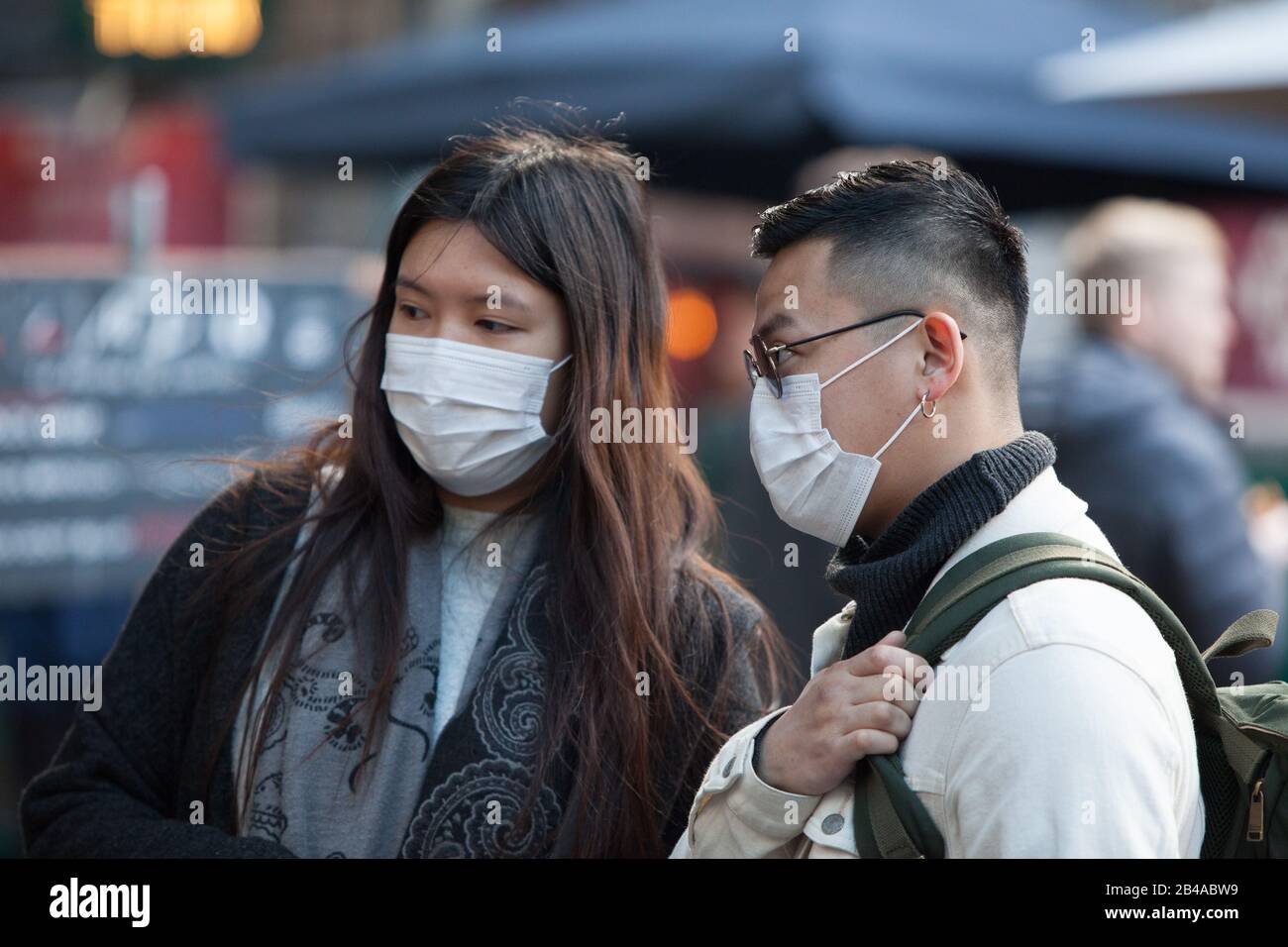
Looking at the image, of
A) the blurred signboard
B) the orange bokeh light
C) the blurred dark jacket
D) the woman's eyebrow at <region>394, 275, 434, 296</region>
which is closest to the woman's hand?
the woman's eyebrow at <region>394, 275, 434, 296</region>

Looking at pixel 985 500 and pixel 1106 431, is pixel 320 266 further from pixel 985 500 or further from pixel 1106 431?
pixel 985 500

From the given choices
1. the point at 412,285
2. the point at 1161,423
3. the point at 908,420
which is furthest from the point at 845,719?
the point at 1161,423

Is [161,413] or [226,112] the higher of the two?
[226,112]

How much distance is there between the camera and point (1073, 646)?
4.82 ft

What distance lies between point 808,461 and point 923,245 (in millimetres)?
316

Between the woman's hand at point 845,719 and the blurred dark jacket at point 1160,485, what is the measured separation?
2234 mm

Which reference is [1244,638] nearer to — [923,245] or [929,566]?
→ [929,566]

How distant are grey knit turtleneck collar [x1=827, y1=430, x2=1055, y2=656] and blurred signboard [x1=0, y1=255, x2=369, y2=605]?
2.59 m

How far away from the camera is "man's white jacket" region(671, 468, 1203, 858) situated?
1414 mm

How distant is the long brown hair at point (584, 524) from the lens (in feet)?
7.06

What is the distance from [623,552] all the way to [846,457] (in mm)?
526

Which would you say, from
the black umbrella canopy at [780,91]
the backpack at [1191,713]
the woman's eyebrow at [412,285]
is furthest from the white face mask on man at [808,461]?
the black umbrella canopy at [780,91]

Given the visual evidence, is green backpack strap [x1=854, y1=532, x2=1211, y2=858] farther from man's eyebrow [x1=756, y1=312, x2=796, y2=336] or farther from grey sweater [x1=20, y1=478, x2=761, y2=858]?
grey sweater [x1=20, y1=478, x2=761, y2=858]

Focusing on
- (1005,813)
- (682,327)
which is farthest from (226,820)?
(682,327)
